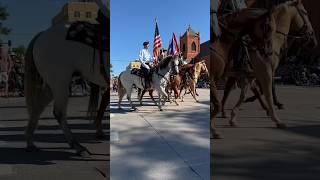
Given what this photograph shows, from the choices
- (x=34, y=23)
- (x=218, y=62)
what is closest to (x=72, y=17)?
(x=34, y=23)

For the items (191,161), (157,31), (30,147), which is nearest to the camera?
(157,31)

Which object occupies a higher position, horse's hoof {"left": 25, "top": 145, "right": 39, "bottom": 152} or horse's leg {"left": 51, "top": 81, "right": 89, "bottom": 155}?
horse's leg {"left": 51, "top": 81, "right": 89, "bottom": 155}

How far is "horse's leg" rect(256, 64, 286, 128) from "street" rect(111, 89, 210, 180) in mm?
479

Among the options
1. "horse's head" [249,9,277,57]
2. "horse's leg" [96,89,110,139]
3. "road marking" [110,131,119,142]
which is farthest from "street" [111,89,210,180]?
"horse's head" [249,9,277,57]

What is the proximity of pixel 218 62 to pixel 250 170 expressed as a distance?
939 mm

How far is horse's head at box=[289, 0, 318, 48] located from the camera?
2945 millimetres

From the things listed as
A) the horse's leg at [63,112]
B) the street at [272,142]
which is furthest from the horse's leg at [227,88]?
the horse's leg at [63,112]

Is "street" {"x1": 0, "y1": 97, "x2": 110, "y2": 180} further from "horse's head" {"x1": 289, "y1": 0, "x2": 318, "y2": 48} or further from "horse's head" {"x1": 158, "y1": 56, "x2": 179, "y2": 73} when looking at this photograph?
"horse's head" {"x1": 289, "y1": 0, "x2": 318, "y2": 48}

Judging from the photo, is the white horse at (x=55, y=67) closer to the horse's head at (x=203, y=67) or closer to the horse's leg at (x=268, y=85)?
the horse's head at (x=203, y=67)

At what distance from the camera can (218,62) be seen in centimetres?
284

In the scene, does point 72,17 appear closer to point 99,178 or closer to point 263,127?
point 99,178

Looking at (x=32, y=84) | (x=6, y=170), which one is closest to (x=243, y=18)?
(x=32, y=84)

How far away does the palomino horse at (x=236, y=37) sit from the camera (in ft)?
9.25

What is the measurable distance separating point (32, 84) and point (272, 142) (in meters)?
1.79
